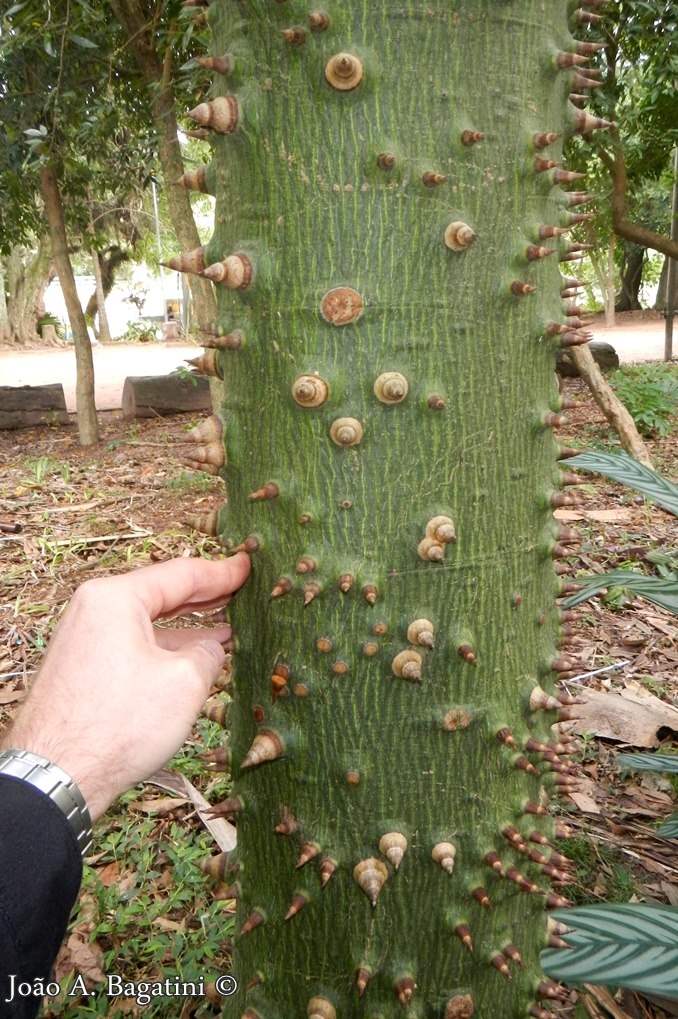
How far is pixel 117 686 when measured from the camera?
3.30 ft

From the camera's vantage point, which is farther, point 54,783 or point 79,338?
point 79,338

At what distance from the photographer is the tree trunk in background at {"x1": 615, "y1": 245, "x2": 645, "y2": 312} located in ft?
67.2

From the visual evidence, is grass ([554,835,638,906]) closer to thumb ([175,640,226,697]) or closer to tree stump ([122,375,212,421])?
thumb ([175,640,226,697])

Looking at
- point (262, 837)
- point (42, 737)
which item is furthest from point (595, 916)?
point (42, 737)

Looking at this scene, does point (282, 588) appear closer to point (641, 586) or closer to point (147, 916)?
point (641, 586)

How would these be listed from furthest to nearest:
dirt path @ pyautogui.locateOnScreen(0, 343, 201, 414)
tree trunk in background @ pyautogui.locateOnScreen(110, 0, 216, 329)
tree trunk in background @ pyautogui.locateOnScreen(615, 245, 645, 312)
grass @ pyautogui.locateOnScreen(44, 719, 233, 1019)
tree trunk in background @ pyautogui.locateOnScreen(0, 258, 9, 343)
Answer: tree trunk in background @ pyautogui.locateOnScreen(0, 258, 9, 343), tree trunk in background @ pyautogui.locateOnScreen(615, 245, 645, 312), dirt path @ pyautogui.locateOnScreen(0, 343, 201, 414), tree trunk in background @ pyautogui.locateOnScreen(110, 0, 216, 329), grass @ pyautogui.locateOnScreen(44, 719, 233, 1019)

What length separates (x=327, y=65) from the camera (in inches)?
36.3

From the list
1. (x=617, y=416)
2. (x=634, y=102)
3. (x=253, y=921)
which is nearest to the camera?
(x=253, y=921)

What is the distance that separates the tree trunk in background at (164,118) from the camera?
4.48m

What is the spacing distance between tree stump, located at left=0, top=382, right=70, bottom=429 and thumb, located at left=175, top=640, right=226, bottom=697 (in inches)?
294

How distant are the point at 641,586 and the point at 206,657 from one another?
80cm

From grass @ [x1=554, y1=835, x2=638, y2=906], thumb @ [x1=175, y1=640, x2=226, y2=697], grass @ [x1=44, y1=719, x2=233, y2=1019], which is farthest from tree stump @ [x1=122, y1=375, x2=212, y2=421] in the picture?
thumb @ [x1=175, y1=640, x2=226, y2=697]

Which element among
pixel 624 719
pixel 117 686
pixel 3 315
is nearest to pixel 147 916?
pixel 117 686

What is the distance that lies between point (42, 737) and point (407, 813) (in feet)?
1.52
